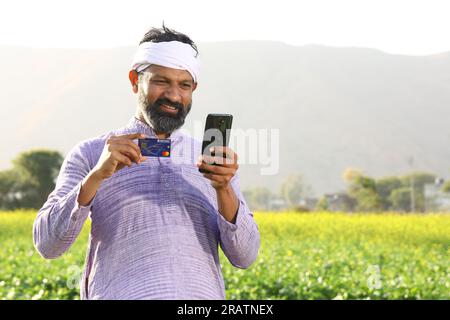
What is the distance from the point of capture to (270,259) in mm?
8102

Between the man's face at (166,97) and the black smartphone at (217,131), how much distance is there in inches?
5.7

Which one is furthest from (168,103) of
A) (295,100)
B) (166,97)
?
(295,100)

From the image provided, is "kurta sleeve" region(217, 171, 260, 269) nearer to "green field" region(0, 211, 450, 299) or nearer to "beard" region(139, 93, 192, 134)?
"beard" region(139, 93, 192, 134)

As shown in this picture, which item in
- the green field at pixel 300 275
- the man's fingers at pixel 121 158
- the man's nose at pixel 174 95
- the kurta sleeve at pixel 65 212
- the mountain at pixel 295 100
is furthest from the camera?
the mountain at pixel 295 100

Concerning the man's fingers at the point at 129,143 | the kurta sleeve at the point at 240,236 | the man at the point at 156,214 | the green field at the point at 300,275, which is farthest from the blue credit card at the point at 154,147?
the green field at the point at 300,275

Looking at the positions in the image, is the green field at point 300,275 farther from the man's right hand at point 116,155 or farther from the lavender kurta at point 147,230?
the man's right hand at point 116,155

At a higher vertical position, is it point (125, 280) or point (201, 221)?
point (201, 221)

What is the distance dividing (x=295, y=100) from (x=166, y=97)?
9684 centimetres

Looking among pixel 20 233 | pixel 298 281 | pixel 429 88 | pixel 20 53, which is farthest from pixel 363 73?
pixel 298 281

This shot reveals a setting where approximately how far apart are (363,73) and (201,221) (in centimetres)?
9843

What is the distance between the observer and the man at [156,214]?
6.77ft
